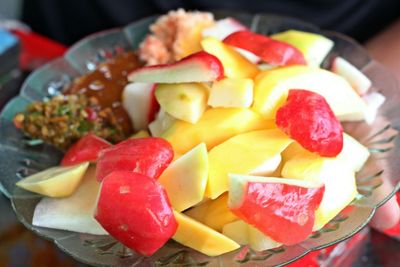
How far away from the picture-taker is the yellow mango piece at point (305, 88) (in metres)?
0.80

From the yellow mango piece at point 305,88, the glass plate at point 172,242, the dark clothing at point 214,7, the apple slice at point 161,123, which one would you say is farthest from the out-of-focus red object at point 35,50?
the yellow mango piece at point 305,88

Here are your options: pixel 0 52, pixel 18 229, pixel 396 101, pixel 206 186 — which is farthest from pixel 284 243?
pixel 0 52

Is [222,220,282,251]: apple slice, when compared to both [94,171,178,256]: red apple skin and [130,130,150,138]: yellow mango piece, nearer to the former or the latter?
[94,171,178,256]: red apple skin

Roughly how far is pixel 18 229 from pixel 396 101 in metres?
0.61

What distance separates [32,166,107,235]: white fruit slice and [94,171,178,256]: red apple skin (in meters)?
0.07

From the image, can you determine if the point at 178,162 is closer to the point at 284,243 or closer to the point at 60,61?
the point at 284,243

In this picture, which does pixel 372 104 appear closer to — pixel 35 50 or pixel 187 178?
pixel 187 178

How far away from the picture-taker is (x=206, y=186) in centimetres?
73

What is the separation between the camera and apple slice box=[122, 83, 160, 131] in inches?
36.2

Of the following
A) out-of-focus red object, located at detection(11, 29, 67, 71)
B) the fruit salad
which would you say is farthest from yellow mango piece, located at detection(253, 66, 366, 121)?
out-of-focus red object, located at detection(11, 29, 67, 71)

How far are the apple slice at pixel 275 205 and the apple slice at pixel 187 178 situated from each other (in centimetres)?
4

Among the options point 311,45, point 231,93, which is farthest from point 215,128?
point 311,45

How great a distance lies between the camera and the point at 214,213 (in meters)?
0.74

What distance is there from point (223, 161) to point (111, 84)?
0.35 meters
